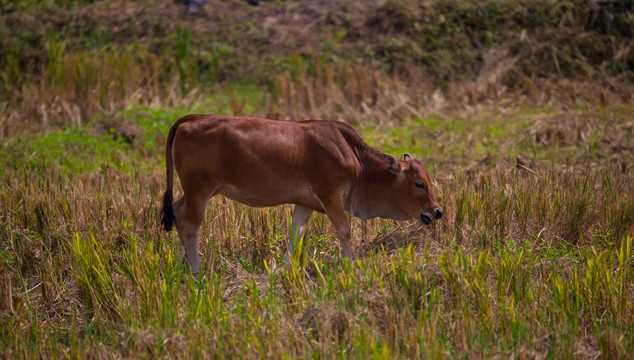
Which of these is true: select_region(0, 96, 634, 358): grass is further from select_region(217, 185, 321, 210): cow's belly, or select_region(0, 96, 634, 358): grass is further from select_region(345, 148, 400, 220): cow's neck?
select_region(217, 185, 321, 210): cow's belly

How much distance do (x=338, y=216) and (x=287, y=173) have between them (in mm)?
451

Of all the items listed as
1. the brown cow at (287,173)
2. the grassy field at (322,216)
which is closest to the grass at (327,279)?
the grassy field at (322,216)

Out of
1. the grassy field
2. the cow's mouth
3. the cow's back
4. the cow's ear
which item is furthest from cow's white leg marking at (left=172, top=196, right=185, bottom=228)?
the cow's mouth

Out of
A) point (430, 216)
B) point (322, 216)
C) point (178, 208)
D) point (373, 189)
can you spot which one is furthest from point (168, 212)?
point (430, 216)

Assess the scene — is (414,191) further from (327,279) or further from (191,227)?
(191,227)

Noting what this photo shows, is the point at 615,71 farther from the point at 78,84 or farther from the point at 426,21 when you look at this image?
the point at 78,84

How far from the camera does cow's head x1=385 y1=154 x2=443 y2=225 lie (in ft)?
17.8

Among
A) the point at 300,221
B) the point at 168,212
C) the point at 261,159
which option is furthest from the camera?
the point at 300,221

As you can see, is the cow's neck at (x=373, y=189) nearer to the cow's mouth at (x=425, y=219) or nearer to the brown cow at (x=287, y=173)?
the brown cow at (x=287, y=173)

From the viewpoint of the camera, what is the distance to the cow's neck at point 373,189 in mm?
5532

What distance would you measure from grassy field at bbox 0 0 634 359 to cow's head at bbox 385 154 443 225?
0.24 metres

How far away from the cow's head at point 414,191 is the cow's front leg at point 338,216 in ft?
1.51

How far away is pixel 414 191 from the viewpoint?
17.8 feet

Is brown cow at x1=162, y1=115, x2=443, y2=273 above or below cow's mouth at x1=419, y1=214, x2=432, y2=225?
above
